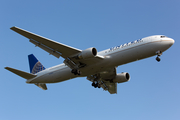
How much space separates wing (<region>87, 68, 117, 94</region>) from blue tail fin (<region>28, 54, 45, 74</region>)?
7.99m

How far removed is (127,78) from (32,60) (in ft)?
52.3

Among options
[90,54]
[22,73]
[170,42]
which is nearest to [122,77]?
[90,54]

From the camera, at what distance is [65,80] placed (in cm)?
3234

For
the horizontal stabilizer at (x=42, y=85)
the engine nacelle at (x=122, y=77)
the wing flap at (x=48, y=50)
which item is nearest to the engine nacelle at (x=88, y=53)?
the wing flap at (x=48, y=50)

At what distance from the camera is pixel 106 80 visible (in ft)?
118

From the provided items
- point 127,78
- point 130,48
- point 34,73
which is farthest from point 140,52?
point 34,73

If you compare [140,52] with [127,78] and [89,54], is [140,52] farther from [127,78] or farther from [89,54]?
[127,78]

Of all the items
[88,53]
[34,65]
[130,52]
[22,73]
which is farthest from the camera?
[34,65]

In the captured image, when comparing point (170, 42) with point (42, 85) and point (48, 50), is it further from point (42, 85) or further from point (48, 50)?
point (42, 85)

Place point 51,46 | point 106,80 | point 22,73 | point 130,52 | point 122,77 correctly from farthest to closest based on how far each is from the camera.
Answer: point 106,80
point 122,77
point 22,73
point 51,46
point 130,52

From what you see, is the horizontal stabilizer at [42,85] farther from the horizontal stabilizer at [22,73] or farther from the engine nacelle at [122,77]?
the engine nacelle at [122,77]

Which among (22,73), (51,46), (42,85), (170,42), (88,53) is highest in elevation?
(51,46)

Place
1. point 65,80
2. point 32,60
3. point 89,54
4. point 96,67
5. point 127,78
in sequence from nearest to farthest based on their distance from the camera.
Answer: point 89,54, point 96,67, point 65,80, point 127,78, point 32,60

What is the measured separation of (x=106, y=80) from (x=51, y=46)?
12.1 m
